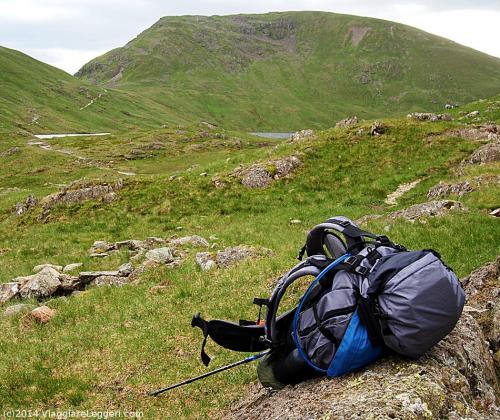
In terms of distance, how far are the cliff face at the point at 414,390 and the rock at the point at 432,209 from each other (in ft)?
38.4

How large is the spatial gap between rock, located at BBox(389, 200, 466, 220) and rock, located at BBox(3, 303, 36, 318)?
14820mm

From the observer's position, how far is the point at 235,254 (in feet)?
56.7

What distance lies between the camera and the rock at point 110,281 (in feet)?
55.2

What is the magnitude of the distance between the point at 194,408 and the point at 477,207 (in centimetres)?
1522

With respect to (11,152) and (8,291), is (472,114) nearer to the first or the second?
(8,291)

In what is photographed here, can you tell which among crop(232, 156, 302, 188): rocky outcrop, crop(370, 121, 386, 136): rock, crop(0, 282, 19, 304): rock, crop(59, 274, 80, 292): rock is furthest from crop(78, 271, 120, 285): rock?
crop(370, 121, 386, 136): rock

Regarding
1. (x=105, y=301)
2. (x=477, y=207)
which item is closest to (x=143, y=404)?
(x=105, y=301)

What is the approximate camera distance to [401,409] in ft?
15.8

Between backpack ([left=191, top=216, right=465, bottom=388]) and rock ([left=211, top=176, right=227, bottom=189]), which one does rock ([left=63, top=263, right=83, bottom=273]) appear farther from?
backpack ([left=191, top=216, right=465, bottom=388])

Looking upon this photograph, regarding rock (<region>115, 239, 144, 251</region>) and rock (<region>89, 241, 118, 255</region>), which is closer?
rock (<region>115, 239, 144, 251</region>)

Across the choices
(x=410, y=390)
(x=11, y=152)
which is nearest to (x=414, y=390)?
(x=410, y=390)

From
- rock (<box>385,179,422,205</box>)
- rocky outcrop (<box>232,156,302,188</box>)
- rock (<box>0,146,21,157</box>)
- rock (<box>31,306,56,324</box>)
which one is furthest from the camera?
rock (<box>0,146,21,157</box>)

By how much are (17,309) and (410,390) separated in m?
13.6

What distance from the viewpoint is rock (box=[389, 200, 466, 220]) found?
1842 cm
